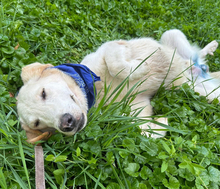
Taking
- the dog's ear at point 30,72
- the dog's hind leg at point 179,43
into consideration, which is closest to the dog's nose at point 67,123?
the dog's ear at point 30,72

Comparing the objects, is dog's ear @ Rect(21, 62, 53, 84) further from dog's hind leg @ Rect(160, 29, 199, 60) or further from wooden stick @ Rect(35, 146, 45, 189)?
dog's hind leg @ Rect(160, 29, 199, 60)

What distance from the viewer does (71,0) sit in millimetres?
3988

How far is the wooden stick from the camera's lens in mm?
1481

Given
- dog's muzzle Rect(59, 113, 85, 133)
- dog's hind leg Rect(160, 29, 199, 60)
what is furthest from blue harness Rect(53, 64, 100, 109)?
dog's hind leg Rect(160, 29, 199, 60)

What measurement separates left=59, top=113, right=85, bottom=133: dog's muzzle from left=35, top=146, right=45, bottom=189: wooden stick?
0.86 feet

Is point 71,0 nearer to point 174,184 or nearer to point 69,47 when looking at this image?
point 69,47

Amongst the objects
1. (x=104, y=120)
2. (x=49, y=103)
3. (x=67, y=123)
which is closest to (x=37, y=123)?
(x=49, y=103)

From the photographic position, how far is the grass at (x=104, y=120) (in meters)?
1.65

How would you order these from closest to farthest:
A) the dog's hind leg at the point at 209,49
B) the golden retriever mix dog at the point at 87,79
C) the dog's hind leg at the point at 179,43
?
the golden retriever mix dog at the point at 87,79 → the dog's hind leg at the point at 179,43 → the dog's hind leg at the point at 209,49

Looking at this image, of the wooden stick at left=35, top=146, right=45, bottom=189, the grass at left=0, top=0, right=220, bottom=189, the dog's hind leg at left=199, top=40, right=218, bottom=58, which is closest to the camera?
the wooden stick at left=35, top=146, right=45, bottom=189

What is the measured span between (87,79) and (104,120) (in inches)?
28.7

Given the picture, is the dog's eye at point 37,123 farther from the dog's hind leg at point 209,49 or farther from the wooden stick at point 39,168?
the dog's hind leg at point 209,49

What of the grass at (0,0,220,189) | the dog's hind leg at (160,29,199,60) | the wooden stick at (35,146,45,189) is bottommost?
the wooden stick at (35,146,45,189)

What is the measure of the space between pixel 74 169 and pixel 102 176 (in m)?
0.27
